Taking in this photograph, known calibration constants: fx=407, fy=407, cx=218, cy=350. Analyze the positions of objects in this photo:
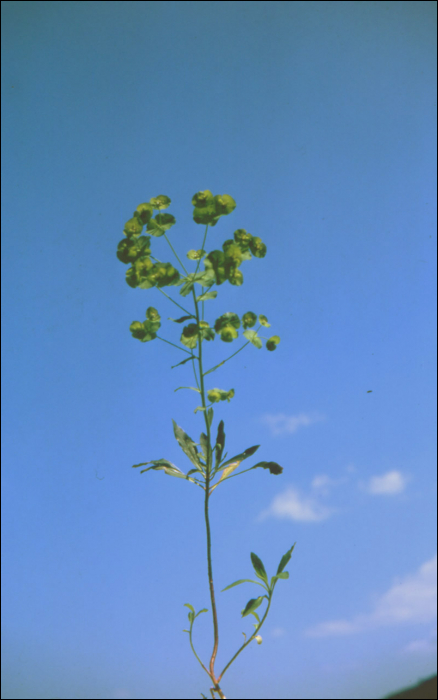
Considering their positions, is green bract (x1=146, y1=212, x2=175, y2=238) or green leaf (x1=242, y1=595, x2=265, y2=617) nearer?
green leaf (x1=242, y1=595, x2=265, y2=617)

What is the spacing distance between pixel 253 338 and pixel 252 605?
21.1 inches

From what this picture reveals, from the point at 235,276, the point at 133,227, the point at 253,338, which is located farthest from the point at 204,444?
the point at 133,227

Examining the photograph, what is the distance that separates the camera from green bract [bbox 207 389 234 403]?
2.59 feet

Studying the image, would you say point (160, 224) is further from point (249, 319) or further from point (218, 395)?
point (218, 395)

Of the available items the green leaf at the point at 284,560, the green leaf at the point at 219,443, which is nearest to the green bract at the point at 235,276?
the green leaf at the point at 219,443

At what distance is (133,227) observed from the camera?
0.88 m

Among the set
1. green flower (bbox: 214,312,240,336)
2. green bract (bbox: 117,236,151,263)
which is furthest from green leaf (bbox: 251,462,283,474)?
green bract (bbox: 117,236,151,263)

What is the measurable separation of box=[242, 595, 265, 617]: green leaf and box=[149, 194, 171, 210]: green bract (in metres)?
0.85

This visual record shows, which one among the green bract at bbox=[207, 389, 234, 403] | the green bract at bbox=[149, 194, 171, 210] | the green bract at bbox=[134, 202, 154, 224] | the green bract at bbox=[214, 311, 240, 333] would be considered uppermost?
the green bract at bbox=[149, 194, 171, 210]

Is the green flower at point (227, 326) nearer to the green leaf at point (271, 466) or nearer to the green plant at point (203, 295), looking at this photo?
the green plant at point (203, 295)

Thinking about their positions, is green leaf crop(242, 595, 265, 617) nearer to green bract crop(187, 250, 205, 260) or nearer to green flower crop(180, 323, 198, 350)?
green flower crop(180, 323, 198, 350)

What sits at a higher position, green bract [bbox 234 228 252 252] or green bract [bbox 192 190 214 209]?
green bract [bbox 192 190 214 209]

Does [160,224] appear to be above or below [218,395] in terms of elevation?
above

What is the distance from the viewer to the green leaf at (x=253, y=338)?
0.90 meters
